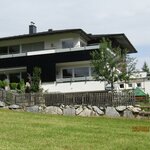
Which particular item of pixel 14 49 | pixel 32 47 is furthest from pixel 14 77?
pixel 32 47

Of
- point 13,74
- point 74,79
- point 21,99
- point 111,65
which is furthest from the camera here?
point 13,74

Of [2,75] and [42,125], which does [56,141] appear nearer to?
[42,125]

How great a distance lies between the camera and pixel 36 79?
133ft

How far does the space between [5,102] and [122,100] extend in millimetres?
8327

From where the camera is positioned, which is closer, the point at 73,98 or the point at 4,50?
the point at 73,98

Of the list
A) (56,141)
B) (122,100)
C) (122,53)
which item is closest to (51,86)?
(122,53)

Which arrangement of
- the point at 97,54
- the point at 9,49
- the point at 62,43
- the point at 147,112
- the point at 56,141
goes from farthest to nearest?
1. the point at 9,49
2. the point at 62,43
3. the point at 97,54
4. the point at 147,112
5. the point at 56,141

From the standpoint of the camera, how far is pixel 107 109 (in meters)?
26.6

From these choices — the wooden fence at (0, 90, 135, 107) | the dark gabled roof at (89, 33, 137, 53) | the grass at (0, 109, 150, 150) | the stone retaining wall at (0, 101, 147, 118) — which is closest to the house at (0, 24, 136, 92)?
the dark gabled roof at (89, 33, 137, 53)

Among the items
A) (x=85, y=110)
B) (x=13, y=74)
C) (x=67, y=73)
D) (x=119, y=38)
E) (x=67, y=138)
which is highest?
(x=119, y=38)

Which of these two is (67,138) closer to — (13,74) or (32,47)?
(13,74)

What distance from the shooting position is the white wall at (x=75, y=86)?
129ft

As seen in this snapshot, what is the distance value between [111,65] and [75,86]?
270 inches

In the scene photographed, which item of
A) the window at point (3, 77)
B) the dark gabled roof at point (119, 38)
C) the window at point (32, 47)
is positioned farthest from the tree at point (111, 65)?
the window at point (3, 77)
